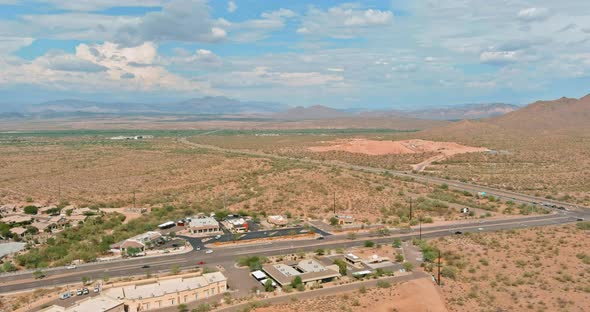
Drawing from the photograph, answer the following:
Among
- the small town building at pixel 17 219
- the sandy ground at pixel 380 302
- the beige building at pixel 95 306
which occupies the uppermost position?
the small town building at pixel 17 219

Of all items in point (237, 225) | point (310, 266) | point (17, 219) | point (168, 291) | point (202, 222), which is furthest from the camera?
point (17, 219)

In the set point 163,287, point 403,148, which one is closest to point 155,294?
point 163,287

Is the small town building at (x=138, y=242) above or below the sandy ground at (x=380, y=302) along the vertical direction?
above

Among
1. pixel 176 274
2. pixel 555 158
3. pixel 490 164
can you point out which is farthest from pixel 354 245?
pixel 555 158

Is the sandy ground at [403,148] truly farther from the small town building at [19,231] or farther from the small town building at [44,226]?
the small town building at [19,231]

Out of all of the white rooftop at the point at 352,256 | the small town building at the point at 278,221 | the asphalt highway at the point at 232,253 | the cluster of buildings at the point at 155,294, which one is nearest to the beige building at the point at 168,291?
the cluster of buildings at the point at 155,294

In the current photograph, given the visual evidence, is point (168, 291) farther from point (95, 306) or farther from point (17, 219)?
point (17, 219)

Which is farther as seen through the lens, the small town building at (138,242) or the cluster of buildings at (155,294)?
the small town building at (138,242)

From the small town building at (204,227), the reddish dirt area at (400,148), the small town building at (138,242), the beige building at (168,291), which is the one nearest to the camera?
the beige building at (168,291)
